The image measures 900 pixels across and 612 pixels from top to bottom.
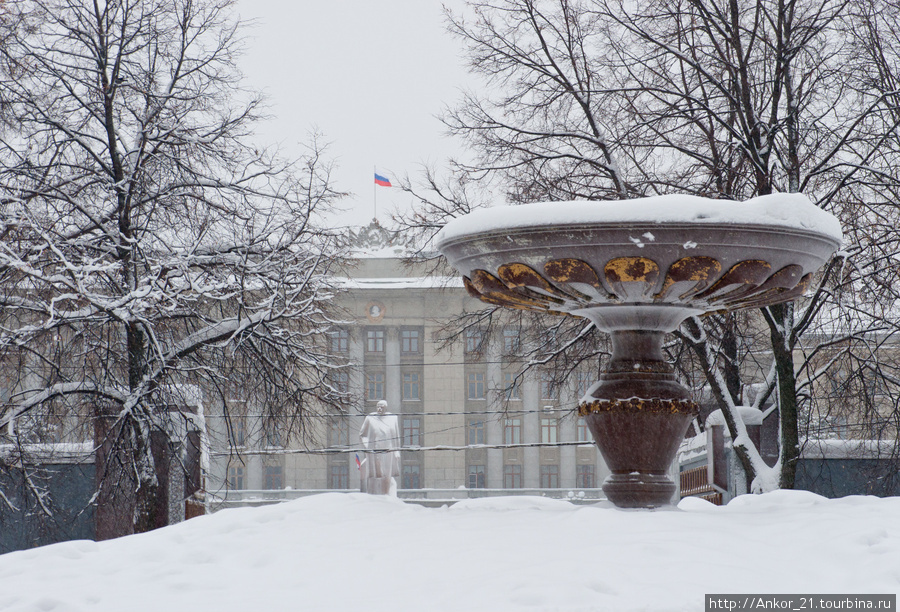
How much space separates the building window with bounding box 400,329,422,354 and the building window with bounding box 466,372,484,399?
Result: 3.56 m

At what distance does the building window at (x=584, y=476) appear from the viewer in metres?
51.4

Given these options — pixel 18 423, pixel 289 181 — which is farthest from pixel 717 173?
pixel 18 423

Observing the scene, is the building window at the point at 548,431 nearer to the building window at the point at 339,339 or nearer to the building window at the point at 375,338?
the building window at the point at 375,338

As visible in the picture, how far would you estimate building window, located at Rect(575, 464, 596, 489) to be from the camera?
5141 centimetres

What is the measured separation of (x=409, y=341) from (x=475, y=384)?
460 centimetres

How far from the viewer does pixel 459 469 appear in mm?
51219

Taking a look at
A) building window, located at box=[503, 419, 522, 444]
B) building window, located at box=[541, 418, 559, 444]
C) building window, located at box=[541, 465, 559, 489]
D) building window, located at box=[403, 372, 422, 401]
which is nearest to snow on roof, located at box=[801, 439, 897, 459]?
building window, located at box=[541, 418, 559, 444]

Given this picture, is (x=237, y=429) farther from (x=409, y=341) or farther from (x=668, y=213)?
(x=668, y=213)

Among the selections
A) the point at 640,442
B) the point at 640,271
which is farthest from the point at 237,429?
the point at 640,271

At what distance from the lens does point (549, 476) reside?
52.0m

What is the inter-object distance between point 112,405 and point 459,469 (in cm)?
4077

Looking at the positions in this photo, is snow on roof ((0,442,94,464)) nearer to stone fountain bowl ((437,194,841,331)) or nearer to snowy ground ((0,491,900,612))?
snowy ground ((0,491,900,612))

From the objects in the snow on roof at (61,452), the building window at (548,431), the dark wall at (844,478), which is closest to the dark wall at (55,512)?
the snow on roof at (61,452)

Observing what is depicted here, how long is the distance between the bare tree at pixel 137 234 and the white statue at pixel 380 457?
14.2 ft
